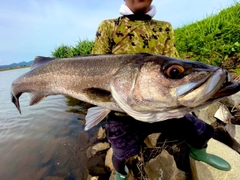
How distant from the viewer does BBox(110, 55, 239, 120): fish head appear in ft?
3.45

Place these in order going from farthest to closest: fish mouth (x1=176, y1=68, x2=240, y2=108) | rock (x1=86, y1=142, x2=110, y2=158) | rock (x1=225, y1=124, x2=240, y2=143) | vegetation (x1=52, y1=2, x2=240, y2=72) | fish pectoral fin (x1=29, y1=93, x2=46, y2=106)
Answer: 1. rock (x1=86, y1=142, x2=110, y2=158)
2. vegetation (x1=52, y1=2, x2=240, y2=72)
3. rock (x1=225, y1=124, x2=240, y2=143)
4. fish pectoral fin (x1=29, y1=93, x2=46, y2=106)
5. fish mouth (x1=176, y1=68, x2=240, y2=108)

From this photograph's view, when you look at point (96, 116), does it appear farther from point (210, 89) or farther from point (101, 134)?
point (101, 134)

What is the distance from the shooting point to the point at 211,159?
2289 millimetres

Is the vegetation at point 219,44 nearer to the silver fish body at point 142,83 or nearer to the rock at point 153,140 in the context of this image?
the rock at point 153,140

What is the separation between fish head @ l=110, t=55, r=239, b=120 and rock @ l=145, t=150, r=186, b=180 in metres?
1.41

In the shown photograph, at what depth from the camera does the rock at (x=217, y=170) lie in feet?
7.24

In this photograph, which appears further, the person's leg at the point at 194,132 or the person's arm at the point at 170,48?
the person's arm at the point at 170,48

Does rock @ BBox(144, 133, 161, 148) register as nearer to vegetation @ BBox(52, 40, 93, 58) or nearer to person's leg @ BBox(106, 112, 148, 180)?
person's leg @ BBox(106, 112, 148, 180)

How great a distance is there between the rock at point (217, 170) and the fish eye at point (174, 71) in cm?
174

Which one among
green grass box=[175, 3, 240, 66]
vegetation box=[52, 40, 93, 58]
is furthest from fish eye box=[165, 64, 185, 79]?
vegetation box=[52, 40, 93, 58]

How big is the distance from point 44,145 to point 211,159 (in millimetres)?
4511

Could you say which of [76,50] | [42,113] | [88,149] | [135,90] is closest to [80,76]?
[135,90]

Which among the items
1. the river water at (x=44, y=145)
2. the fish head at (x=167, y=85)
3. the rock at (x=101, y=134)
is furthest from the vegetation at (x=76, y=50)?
the fish head at (x=167, y=85)

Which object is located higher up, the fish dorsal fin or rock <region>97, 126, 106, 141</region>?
the fish dorsal fin
